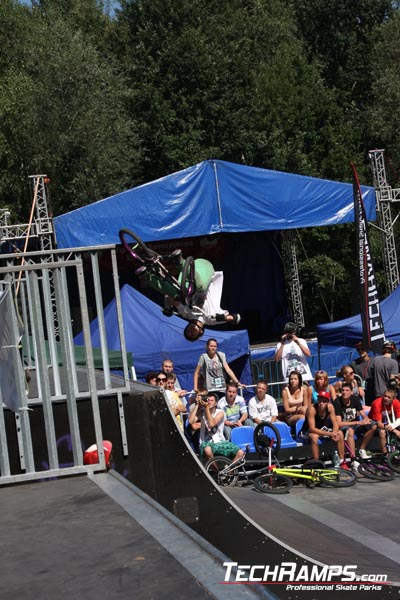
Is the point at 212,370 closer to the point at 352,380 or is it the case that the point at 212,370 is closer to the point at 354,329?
the point at 352,380

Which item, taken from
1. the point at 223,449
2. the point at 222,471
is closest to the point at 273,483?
the point at 222,471

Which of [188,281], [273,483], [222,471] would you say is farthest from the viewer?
[222,471]

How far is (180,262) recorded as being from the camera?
9.96 m

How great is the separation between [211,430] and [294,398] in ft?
4.60

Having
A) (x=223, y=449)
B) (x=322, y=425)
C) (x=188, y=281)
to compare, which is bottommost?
(x=223, y=449)

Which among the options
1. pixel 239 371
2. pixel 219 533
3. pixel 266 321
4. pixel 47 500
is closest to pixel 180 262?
pixel 219 533

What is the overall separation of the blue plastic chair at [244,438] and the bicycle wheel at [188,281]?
2367 millimetres

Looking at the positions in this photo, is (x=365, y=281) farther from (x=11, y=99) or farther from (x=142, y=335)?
Result: (x=11, y=99)

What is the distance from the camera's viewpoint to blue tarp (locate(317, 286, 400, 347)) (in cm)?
1648

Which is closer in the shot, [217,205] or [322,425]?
[322,425]

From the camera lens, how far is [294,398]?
12375 millimetres

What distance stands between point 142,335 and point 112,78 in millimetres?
19818

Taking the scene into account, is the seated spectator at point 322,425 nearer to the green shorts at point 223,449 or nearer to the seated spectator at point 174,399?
the green shorts at point 223,449

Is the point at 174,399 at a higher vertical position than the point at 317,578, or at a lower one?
higher
